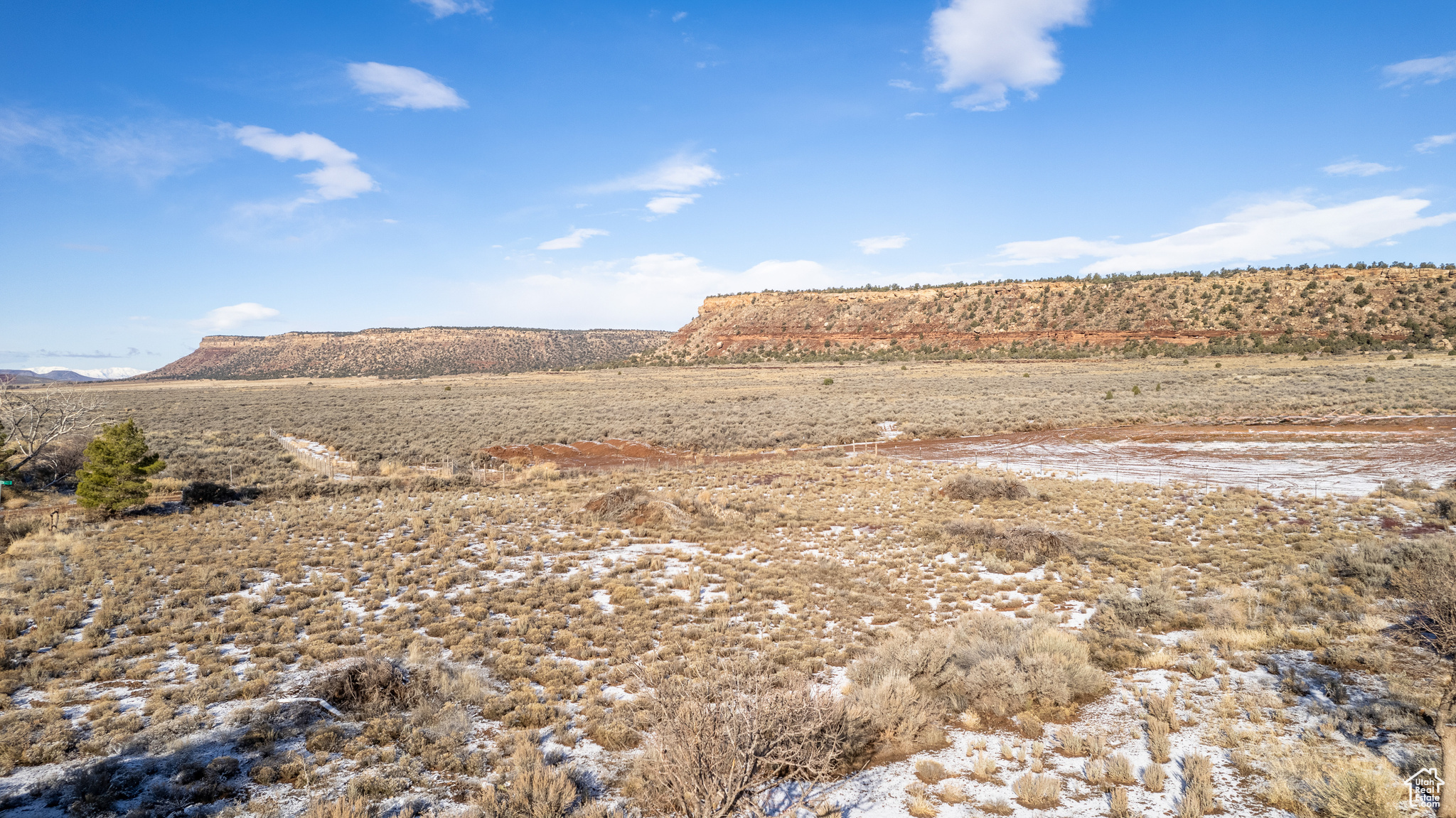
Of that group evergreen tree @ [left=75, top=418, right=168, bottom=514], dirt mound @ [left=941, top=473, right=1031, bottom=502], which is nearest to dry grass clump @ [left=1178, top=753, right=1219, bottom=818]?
dirt mound @ [left=941, top=473, right=1031, bottom=502]

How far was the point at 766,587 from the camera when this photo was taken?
1066 cm

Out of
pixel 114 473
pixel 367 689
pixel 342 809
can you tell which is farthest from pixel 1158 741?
pixel 114 473

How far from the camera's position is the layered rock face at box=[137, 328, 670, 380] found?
131m

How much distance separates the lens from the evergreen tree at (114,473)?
14.6 meters

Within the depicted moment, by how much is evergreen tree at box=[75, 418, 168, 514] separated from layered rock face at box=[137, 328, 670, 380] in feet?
357

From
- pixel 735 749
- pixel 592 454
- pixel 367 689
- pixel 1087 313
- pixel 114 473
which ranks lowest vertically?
pixel 592 454

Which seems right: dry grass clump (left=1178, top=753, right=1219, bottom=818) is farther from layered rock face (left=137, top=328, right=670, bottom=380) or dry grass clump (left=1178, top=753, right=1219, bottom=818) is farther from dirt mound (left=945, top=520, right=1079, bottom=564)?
layered rock face (left=137, top=328, right=670, bottom=380)

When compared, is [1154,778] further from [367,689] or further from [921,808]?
[367,689]

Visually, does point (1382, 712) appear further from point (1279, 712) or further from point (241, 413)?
point (241, 413)

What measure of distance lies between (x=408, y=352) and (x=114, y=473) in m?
135

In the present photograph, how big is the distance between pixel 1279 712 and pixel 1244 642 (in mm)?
1839

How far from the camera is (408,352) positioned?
138 meters

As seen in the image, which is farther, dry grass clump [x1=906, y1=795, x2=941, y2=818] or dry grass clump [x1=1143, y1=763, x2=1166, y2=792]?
dry grass clump [x1=1143, y1=763, x2=1166, y2=792]

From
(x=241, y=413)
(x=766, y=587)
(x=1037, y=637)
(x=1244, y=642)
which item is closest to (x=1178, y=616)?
(x=1244, y=642)
